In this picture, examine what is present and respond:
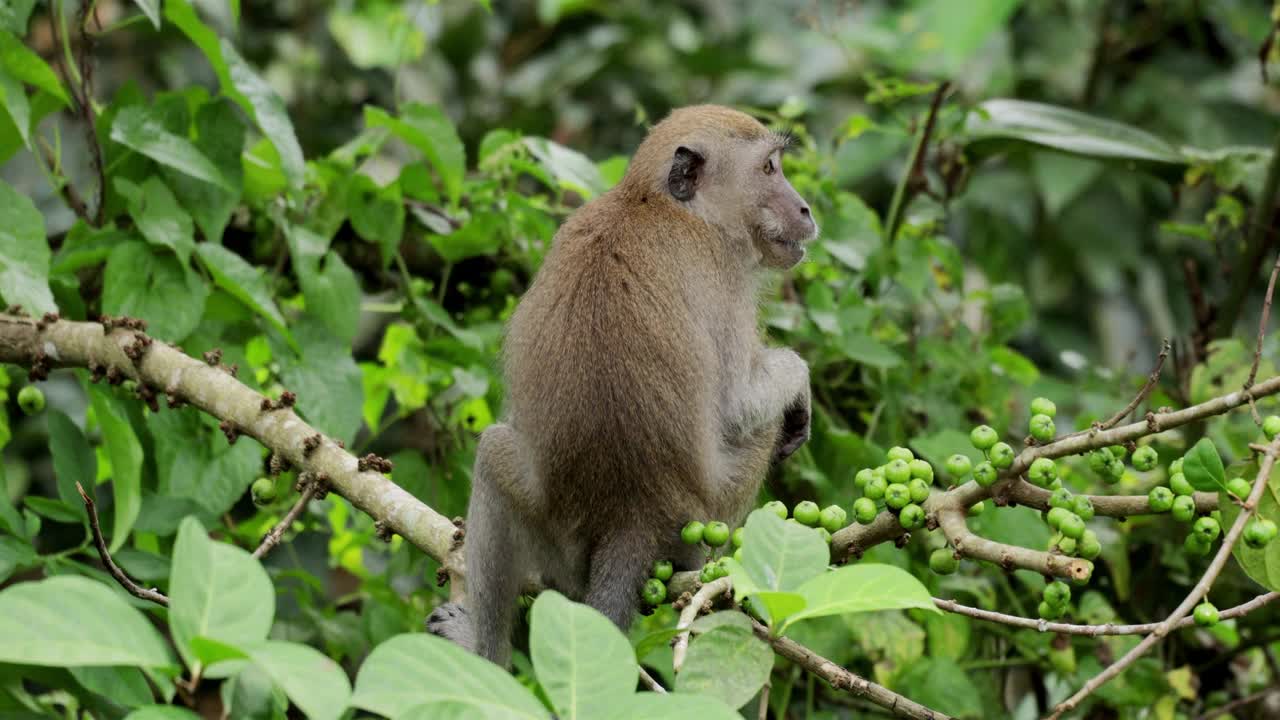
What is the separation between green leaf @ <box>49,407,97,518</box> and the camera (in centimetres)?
308

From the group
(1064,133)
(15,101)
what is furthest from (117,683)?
(1064,133)

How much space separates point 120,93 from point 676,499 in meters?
1.87

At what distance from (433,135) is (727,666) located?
7.69 ft

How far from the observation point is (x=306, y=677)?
1415 millimetres

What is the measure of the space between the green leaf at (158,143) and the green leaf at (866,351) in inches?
69.9

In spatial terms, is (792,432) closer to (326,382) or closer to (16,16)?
(326,382)

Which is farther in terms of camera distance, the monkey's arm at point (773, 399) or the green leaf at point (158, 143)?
the green leaf at point (158, 143)

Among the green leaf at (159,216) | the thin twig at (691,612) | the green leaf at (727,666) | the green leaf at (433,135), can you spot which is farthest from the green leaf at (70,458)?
the green leaf at (727,666)

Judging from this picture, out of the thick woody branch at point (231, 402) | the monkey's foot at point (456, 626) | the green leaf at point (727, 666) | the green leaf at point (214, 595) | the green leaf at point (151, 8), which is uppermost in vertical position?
the green leaf at point (151, 8)

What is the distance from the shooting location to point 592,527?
3.01m

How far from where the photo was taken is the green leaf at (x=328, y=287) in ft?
12.0

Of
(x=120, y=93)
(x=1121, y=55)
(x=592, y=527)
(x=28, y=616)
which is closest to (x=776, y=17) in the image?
(x=1121, y=55)

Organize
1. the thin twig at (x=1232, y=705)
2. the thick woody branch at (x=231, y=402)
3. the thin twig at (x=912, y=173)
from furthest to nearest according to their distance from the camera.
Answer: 1. the thin twig at (x=912, y=173)
2. the thin twig at (x=1232, y=705)
3. the thick woody branch at (x=231, y=402)

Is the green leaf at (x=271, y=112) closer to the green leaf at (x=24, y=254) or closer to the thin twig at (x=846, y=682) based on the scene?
the green leaf at (x=24, y=254)
